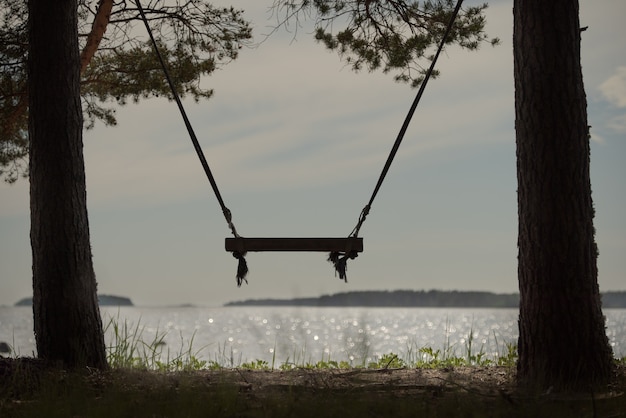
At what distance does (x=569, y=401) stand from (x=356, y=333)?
1190 millimetres

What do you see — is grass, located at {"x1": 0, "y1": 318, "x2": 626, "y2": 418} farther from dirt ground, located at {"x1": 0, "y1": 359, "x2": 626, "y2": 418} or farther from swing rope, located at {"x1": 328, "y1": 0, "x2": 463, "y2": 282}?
swing rope, located at {"x1": 328, "y1": 0, "x2": 463, "y2": 282}

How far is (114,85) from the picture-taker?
296 inches

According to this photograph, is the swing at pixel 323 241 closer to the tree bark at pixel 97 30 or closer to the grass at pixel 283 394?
the grass at pixel 283 394

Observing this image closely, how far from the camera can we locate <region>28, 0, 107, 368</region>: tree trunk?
15.2 feet

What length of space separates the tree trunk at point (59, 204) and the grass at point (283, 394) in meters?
0.24

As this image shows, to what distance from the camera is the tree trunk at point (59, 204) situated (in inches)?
182

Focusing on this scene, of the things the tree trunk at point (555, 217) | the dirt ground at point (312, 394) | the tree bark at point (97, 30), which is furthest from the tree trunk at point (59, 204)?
the tree trunk at point (555, 217)

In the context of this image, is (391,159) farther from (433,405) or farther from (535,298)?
(433,405)

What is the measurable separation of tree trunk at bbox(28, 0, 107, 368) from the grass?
9.3 inches

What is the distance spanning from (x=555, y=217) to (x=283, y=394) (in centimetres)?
184

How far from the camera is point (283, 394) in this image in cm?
388

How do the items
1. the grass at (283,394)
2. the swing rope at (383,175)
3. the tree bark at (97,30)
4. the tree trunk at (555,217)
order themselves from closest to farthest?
the grass at (283,394) < the tree trunk at (555,217) < the swing rope at (383,175) < the tree bark at (97,30)

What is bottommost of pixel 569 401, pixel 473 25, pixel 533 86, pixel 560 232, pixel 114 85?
pixel 569 401

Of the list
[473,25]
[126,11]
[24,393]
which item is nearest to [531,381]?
[24,393]
